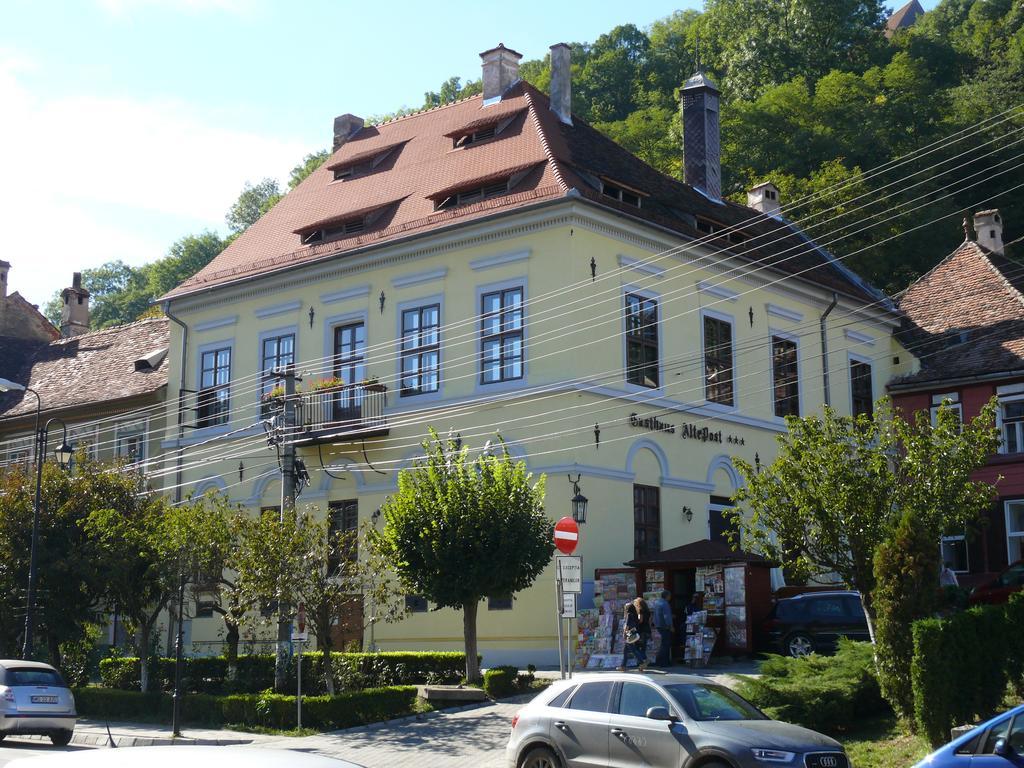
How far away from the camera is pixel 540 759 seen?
15023 mm

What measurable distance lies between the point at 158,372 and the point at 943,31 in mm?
59570

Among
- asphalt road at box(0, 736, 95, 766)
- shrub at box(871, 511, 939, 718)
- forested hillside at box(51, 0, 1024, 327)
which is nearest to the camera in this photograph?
shrub at box(871, 511, 939, 718)

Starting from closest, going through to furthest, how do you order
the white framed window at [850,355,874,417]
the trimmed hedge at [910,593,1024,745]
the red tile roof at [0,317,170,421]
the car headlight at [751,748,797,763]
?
the car headlight at [751,748,797,763] → the trimmed hedge at [910,593,1024,745] → the white framed window at [850,355,874,417] → the red tile roof at [0,317,170,421]

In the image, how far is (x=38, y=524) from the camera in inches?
1189

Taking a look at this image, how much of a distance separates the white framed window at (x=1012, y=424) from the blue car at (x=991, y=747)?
2744 cm

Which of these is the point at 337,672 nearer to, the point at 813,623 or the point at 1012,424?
the point at 813,623

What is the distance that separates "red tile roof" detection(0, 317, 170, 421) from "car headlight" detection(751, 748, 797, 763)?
31498 millimetres

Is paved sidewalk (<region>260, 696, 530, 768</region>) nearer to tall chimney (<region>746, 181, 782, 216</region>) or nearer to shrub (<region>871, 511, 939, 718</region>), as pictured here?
shrub (<region>871, 511, 939, 718</region>)

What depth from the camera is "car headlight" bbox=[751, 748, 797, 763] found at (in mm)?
13164

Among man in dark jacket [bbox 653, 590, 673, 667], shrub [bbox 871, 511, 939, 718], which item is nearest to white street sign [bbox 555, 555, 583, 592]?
shrub [bbox 871, 511, 939, 718]

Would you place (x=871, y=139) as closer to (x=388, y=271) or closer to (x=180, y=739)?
(x=388, y=271)

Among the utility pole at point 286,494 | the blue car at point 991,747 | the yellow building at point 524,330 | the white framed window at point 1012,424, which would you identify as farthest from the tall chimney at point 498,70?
the blue car at point 991,747

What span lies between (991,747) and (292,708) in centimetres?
1494

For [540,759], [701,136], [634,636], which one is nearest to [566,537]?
[634,636]
